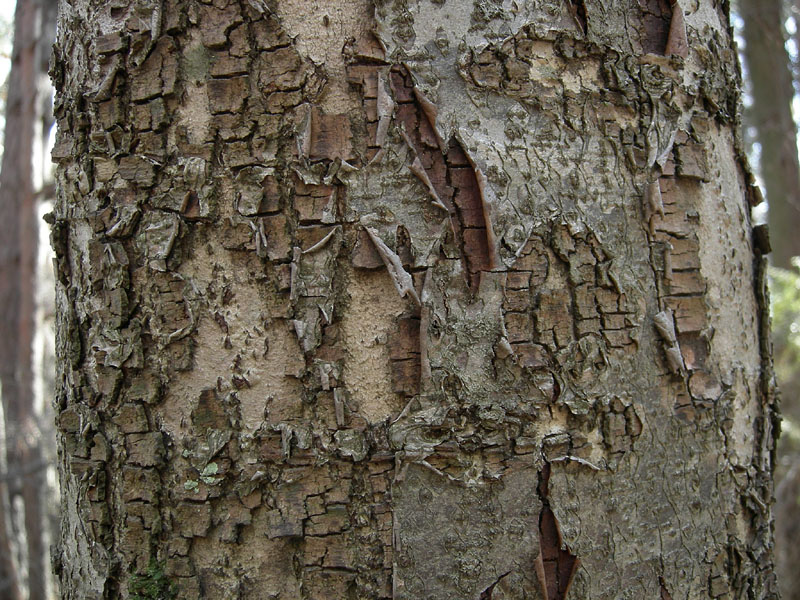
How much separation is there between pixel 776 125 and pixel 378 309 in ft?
27.9

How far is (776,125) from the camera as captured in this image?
7777mm

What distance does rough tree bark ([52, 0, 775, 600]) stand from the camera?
984 millimetres

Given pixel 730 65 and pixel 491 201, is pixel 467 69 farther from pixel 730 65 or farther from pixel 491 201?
pixel 730 65

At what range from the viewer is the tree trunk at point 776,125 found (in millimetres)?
7398

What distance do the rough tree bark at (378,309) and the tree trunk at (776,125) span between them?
7.49m

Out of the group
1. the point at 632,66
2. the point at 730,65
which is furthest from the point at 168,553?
the point at 730,65

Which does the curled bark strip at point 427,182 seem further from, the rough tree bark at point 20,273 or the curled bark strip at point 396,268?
the rough tree bark at point 20,273

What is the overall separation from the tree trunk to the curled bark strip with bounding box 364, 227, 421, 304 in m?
7.75

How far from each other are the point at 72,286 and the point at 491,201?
75cm

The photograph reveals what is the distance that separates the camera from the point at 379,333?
0.99 m

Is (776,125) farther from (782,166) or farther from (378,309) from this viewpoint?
(378,309)

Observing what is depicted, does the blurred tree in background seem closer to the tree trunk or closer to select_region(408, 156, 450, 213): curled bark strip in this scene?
the tree trunk

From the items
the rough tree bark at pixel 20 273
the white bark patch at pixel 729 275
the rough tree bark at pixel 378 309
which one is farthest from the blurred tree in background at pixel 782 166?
the rough tree bark at pixel 20 273

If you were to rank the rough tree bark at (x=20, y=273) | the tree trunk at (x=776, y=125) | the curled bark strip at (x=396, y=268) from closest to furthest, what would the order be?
the curled bark strip at (x=396, y=268) → the rough tree bark at (x=20, y=273) → the tree trunk at (x=776, y=125)
